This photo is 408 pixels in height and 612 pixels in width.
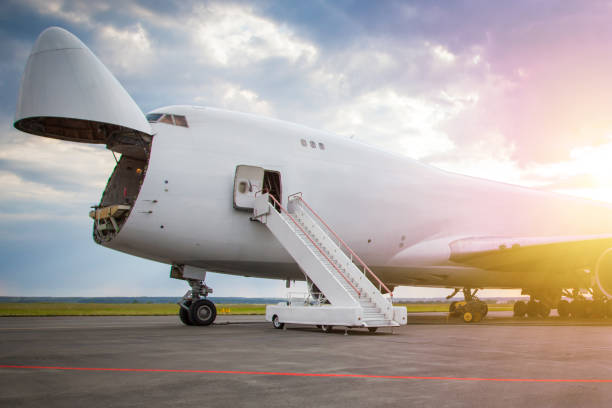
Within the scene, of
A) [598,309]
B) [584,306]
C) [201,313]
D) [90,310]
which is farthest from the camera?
[90,310]

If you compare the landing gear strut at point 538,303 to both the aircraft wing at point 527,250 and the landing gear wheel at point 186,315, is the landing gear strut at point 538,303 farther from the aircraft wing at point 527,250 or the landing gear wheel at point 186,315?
the landing gear wheel at point 186,315

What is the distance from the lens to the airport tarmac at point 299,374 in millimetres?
4680

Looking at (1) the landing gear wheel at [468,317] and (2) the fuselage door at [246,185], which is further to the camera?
(1) the landing gear wheel at [468,317]

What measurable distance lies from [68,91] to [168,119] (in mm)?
2679

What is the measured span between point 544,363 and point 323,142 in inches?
416

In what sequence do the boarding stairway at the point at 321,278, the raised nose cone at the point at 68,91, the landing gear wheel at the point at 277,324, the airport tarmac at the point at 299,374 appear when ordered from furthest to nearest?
1. the landing gear wheel at the point at 277,324
2. the boarding stairway at the point at 321,278
3. the raised nose cone at the point at 68,91
4. the airport tarmac at the point at 299,374

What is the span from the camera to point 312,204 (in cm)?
1548

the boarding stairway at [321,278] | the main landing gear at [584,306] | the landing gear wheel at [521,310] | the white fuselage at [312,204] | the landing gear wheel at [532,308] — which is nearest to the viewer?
the boarding stairway at [321,278]

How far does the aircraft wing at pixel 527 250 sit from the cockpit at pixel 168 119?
10206 millimetres

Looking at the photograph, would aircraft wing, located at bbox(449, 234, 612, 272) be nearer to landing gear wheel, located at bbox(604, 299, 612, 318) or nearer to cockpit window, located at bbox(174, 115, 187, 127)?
landing gear wheel, located at bbox(604, 299, 612, 318)

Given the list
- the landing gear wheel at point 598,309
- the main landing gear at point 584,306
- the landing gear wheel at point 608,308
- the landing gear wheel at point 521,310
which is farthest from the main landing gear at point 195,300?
the landing gear wheel at point 598,309

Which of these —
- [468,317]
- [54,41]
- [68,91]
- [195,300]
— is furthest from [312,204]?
[54,41]

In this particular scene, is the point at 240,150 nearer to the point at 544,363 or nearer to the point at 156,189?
the point at 156,189

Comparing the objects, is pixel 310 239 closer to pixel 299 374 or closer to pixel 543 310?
pixel 299 374
